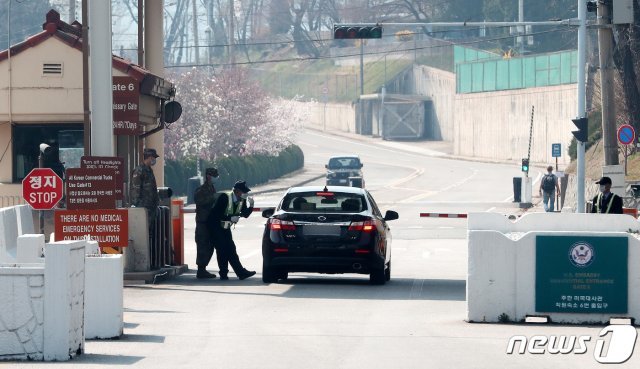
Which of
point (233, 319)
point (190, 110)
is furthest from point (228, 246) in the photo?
point (190, 110)

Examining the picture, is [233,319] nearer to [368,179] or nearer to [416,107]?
[368,179]

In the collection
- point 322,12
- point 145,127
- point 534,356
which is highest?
point 322,12

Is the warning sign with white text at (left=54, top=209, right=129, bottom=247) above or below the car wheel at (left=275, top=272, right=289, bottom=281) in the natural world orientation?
above

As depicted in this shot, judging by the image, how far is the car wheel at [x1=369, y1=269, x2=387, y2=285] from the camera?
20062mm

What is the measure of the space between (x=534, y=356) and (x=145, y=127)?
1351 centimetres

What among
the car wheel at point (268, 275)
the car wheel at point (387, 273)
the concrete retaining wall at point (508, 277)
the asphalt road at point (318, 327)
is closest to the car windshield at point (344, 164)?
A: the asphalt road at point (318, 327)

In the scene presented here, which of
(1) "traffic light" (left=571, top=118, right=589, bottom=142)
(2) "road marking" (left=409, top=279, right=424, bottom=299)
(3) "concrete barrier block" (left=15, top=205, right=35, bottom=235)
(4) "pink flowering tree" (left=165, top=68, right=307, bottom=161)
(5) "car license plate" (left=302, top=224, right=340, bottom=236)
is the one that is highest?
(4) "pink flowering tree" (left=165, top=68, right=307, bottom=161)

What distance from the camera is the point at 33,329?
1219 cm

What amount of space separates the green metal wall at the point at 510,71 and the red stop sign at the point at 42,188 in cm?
6233

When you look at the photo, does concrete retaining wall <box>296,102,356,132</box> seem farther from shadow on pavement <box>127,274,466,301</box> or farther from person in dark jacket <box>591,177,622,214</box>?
person in dark jacket <box>591,177,622,214</box>

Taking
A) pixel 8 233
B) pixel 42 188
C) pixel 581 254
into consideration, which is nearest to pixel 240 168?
pixel 42 188

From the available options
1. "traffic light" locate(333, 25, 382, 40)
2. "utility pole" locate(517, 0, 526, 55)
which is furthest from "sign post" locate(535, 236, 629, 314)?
"utility pole" locate(517, 0, 526, 55)

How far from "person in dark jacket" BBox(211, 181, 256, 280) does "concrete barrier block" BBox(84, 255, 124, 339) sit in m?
7.17

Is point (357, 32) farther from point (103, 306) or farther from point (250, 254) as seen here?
point (103, 306)
